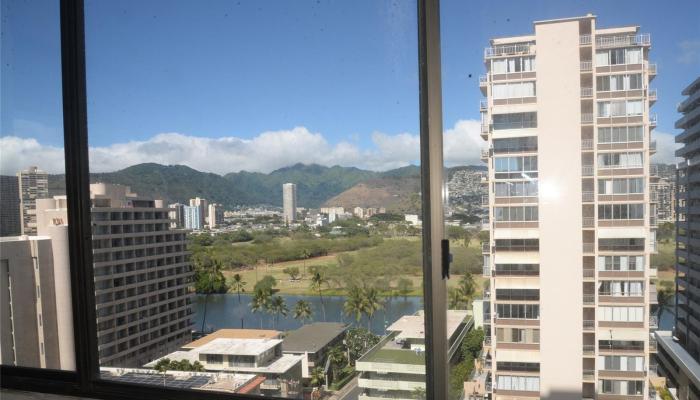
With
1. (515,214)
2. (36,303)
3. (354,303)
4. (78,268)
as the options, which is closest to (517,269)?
(515,214)

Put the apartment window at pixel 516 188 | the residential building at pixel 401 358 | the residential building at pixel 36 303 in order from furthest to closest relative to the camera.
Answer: the residential building at pixel 36 303 → the residential building at pixel 401 358 → the apartment window at pixel 516 188

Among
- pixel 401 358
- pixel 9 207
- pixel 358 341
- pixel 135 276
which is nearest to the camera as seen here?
pixel 401 358

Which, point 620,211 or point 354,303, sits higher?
point 620,211

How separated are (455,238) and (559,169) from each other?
421mm

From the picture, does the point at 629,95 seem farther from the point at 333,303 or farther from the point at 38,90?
the point at 38,90

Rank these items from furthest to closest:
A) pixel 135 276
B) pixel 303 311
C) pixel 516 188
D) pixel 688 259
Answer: pixel 135 276 → pixel 303 311 → pixel 516 188 → pixel 688 259

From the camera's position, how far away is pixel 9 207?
8.44 ft

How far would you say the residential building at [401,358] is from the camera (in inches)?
71.9

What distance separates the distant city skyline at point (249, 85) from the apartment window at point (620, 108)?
0.32 meters

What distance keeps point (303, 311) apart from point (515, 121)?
3.73 feet

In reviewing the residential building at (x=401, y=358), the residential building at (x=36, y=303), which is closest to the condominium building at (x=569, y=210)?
the residential building at (x=401, y=358)

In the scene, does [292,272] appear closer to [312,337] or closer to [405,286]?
[312,337]

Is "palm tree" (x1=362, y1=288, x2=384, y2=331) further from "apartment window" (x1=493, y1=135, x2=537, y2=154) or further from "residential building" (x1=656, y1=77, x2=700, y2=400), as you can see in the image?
"residential building" (x1=656, y1=77, x2=700, y2=400)

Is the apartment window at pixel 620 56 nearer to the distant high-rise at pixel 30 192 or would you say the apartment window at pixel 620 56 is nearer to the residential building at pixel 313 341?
the residential building at pixel 313 341
